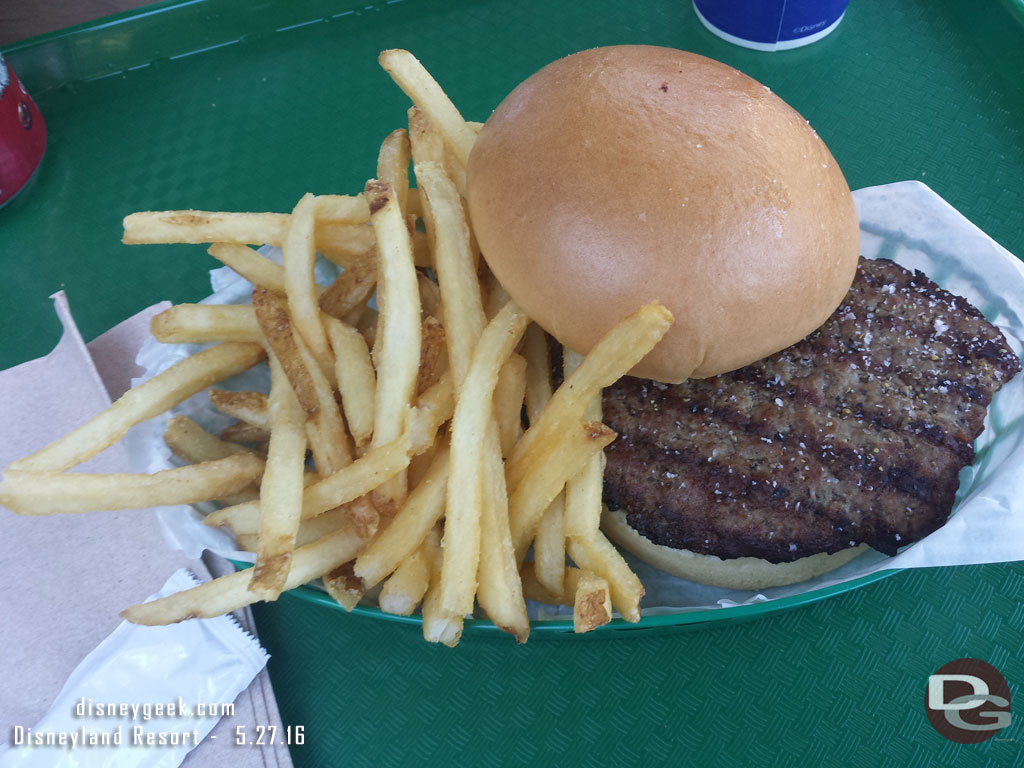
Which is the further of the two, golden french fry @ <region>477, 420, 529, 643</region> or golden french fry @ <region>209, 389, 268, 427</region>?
golden french fry @ <region>209, 389, 268, 427</region>

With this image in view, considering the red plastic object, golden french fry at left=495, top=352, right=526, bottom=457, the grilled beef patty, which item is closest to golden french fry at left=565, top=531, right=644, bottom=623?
the grilled beef patty

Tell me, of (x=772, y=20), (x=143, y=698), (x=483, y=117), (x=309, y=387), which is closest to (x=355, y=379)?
(x=309, y=387)

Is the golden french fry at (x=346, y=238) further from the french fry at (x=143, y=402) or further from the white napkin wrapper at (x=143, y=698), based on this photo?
the white napkin wrapper at (x=143, y=698)

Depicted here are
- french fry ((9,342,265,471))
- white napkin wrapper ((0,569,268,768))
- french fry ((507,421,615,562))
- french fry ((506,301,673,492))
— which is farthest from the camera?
white napkin wrapper ((0,569,268,768))

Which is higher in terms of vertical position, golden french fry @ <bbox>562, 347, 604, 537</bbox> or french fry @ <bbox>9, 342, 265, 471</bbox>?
french fry @ <bbox>9, 342, 265, 471</bbox>

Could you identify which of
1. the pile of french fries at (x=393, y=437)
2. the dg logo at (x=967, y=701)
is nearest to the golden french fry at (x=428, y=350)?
the pile of french fries at (x=393, y=437)

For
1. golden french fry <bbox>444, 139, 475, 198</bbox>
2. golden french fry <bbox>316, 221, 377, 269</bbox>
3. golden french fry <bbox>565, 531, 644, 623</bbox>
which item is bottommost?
golden french fry <bbox>565, 531, 644, 623</bbox>

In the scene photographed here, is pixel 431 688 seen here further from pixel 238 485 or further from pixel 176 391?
pixel 176 391

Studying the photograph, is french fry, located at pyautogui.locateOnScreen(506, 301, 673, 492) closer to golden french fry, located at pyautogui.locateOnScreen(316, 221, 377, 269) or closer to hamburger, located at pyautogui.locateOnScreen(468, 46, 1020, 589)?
hamburger, located at pyautogui.locateOnScreen(468, 46, 1020, 589)
